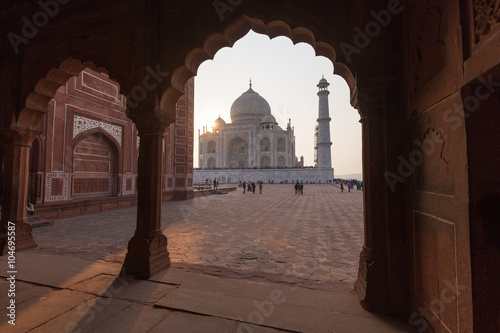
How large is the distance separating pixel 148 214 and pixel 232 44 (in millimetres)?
2544

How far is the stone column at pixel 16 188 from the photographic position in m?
3.97

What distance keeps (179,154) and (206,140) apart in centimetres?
3492

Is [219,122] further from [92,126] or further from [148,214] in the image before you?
[148,214]

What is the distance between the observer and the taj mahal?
117ft

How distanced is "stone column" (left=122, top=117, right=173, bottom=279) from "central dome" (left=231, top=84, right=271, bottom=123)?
43542 mm

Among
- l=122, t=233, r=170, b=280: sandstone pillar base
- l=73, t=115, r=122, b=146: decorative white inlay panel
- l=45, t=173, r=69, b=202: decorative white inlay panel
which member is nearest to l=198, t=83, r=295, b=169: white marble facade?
l=73, t=115, r=122, b=146: decorative white inlay panel

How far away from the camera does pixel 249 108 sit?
47125mm

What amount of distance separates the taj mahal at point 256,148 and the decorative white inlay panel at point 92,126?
2897 centimetres

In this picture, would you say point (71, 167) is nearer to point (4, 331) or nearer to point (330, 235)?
point (4, 331)

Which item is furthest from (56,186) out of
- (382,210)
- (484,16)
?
(484,16)

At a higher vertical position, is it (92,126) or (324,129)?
(324,129)

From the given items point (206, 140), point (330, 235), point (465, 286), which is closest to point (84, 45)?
point (465, 286)

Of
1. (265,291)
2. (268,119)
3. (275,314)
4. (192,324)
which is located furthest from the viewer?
(268,119)

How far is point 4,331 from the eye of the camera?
184cm
